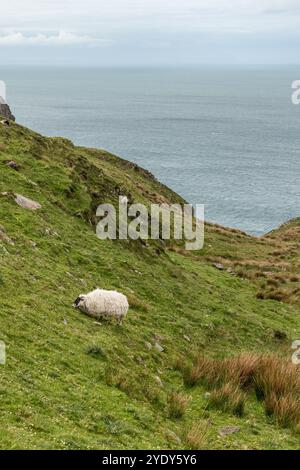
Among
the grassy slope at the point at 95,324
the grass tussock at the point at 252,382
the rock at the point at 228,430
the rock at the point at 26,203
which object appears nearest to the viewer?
the grassy slope at the point at 95,324

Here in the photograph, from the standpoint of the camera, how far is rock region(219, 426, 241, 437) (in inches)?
525

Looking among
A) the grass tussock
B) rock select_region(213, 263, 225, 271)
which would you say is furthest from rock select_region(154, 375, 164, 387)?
rock select_region(213, 263, 225, 271)

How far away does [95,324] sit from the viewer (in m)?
18.4

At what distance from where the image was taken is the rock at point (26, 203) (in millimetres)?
27039

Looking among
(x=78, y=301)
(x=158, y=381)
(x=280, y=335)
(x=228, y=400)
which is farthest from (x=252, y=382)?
(x=280, y=335)

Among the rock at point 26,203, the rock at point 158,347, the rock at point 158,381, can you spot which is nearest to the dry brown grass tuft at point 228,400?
the rock at point 158,381

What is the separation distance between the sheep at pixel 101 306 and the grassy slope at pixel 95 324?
43 cm

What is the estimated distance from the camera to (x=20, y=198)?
27.4 m

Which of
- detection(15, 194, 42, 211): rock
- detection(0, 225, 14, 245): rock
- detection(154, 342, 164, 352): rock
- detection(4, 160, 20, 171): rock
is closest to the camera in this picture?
detection(154, 342, 164, 352): rock

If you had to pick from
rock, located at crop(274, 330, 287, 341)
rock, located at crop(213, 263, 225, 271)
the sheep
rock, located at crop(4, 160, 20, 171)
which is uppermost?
rock, located at crop(4, 160, 20, 171)

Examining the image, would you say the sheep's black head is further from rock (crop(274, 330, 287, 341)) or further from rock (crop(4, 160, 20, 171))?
rock (crop(4, 160, 20, 171))

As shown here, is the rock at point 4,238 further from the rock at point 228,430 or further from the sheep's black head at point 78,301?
the rock at point 228,430

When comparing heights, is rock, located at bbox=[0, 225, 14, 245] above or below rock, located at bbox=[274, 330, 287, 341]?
above
